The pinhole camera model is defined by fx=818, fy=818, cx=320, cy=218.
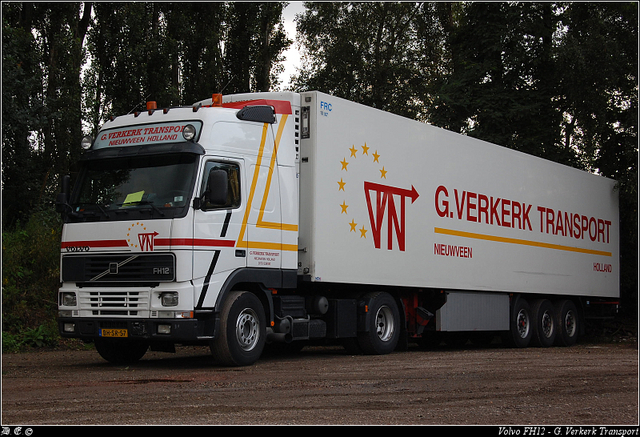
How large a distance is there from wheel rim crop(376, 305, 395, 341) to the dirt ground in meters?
0.69

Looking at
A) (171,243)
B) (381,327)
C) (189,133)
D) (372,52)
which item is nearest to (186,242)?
(171,243)

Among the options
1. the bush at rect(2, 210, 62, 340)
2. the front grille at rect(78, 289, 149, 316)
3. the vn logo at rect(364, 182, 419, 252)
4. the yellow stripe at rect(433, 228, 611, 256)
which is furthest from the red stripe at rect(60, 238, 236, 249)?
the yellow stripe at rect(433, 228, 611, 256)

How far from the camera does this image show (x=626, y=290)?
2319 centimetres

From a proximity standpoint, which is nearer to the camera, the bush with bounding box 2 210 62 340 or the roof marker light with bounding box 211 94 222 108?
the roof marker light with bounding box 211 94 222 108

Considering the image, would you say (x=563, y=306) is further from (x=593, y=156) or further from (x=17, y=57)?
(x=17, y=57)

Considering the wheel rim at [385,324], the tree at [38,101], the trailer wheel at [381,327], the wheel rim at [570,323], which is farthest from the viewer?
the tree at [38,101]

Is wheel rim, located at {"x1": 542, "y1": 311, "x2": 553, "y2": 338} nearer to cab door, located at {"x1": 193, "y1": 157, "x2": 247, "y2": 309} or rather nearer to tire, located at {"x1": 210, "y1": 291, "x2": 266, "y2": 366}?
tire, located at {"x1": 210, "y1": 291, "x2": 266, "y2": 366}

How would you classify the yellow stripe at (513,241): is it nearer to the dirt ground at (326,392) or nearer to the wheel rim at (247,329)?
the dirt ground at (326,392)

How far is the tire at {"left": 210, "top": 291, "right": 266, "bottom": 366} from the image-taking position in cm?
1115

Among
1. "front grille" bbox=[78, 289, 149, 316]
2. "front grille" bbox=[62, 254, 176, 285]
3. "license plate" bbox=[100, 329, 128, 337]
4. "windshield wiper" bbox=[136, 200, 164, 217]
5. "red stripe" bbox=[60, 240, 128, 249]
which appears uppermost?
"windshield wiper" bbox=[136, 200, 164, 217]

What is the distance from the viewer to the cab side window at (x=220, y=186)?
10805 mm

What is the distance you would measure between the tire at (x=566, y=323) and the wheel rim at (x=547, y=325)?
0.24m

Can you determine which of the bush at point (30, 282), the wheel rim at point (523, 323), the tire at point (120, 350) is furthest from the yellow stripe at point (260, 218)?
the wheel rim at point (523, 323)

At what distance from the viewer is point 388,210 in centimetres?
1402
